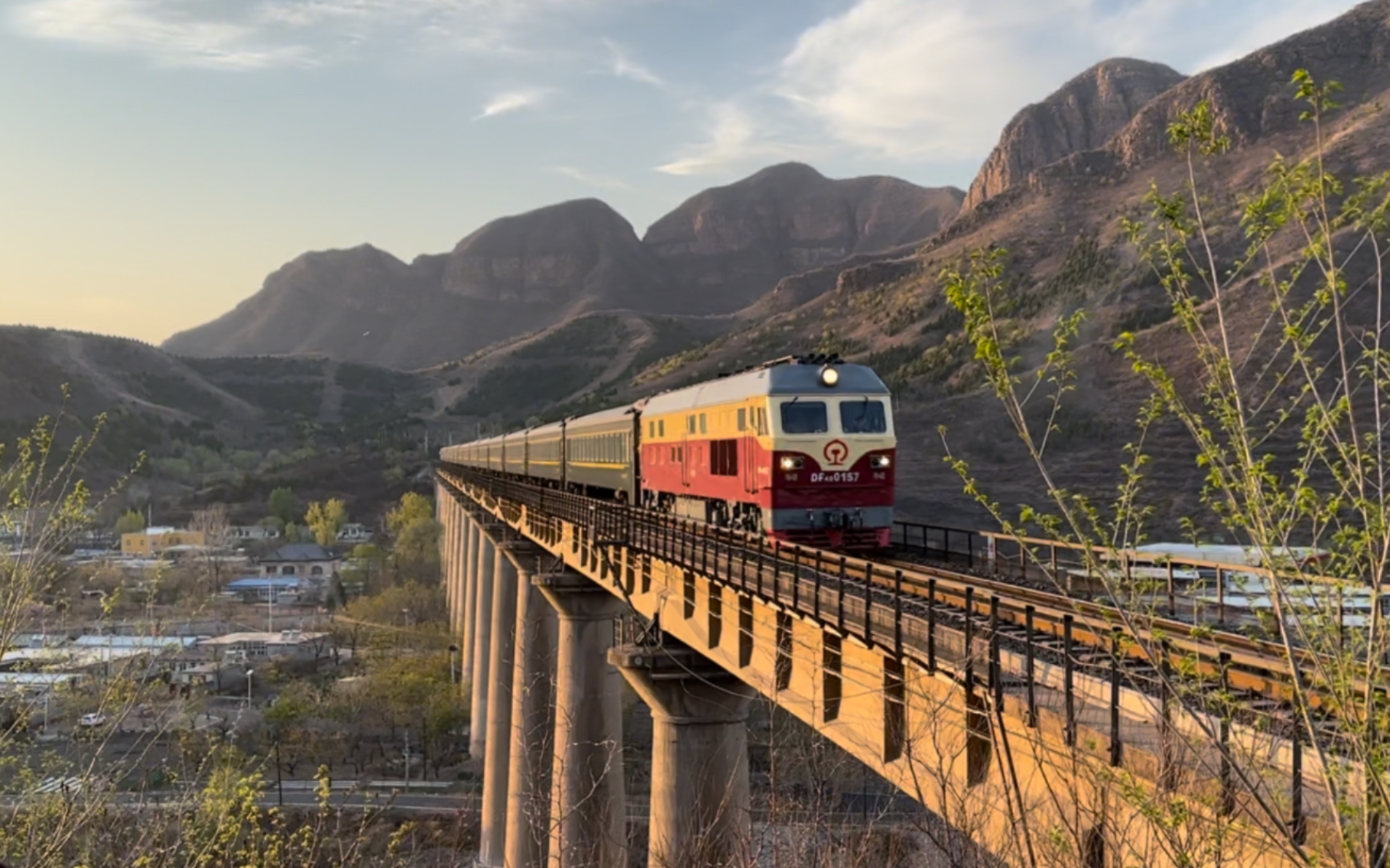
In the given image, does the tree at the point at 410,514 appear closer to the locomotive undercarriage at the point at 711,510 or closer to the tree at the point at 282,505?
the tree at the point at 282,505

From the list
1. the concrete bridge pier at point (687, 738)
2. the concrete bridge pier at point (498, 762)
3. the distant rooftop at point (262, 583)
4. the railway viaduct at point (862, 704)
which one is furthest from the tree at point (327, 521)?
the concrete bridge pier at point (687, 738)

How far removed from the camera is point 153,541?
381 feet

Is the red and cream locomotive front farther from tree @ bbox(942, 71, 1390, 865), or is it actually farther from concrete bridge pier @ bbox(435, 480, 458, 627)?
concrete bridge pier @ bbox(435, 480, 458, 627)

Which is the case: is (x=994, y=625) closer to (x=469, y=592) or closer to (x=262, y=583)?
(x=469, y=592)

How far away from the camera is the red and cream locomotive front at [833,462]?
18.5 meters

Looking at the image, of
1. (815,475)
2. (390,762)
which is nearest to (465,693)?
(390,762)

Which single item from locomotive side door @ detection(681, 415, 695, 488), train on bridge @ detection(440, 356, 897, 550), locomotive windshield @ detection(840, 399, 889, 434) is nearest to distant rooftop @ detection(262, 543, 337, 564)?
locomotive side door @ detection(681, 415, 695, 488)

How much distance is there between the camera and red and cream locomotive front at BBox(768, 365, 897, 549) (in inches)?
730

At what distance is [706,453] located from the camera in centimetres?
2241

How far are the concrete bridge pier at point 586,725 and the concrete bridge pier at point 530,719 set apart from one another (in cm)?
168

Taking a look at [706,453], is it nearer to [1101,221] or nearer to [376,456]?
[1101,221]

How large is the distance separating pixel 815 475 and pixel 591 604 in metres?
11.5

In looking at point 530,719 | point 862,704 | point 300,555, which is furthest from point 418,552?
point 862,704

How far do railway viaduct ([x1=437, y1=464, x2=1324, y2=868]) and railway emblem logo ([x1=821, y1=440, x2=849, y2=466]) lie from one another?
2.22 metres
